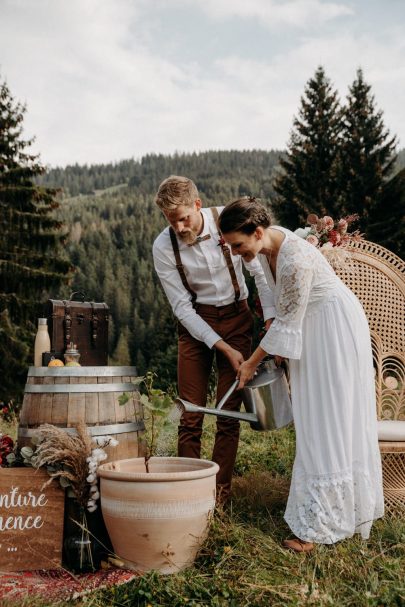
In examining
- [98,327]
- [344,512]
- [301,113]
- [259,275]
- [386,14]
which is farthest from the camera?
[301,113]

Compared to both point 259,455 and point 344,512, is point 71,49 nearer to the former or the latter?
point 259,455

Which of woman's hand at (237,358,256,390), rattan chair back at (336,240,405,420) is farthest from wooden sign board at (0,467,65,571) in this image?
rattan chair back at (336,240,405,420)

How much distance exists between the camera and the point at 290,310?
3.07m

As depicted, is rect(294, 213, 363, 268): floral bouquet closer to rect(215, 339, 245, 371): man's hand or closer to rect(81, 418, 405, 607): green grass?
rect(215, 339, 245, 371): man's hand

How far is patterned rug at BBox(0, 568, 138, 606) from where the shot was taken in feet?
8.85

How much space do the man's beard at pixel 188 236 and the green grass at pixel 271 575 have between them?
4.92 ft

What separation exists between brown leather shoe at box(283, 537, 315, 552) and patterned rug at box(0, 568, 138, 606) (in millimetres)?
744

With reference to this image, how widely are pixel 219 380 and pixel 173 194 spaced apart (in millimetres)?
1142

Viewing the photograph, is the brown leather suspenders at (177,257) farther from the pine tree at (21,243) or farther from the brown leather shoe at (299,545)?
the pine tree at (21,243)

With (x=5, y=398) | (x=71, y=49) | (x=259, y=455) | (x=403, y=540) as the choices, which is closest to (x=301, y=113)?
(x=5, y=398)

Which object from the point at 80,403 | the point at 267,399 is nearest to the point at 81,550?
the point at 80,403

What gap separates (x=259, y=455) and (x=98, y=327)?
1.78 m

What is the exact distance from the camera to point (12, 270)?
66.6 feet

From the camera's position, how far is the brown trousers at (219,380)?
373cm
